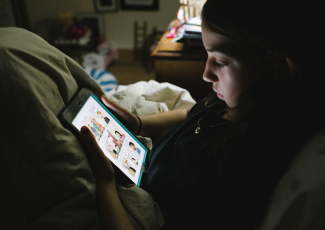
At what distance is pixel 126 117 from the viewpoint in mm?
770

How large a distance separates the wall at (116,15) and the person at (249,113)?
2624 mm

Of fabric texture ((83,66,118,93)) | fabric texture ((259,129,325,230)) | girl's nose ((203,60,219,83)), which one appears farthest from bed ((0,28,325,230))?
fabric texture ((83,66,118,93))

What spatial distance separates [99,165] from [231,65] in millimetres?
371

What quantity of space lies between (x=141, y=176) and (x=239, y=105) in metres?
0.35

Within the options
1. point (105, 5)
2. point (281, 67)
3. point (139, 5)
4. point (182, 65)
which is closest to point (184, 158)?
point (281, 67)

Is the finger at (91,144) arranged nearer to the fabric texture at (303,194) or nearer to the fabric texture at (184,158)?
the fabric texture at (184,158)

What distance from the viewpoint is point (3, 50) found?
437 millimetres

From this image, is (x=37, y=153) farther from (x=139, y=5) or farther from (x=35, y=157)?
(x=139, y=5)

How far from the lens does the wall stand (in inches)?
114

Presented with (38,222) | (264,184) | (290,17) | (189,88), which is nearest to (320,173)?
(264,184)

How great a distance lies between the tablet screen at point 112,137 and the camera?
1.91 feet

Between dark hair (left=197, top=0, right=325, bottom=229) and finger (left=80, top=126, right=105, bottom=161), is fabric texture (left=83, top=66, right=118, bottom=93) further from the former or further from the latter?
dark hair (left=197, top=0, right=325, bottom=229)

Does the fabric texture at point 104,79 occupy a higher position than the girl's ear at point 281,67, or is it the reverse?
the girl's ear at point 281,67

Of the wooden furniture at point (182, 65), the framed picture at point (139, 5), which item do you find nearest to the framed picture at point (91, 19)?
the framed picture at point (139, 5)
